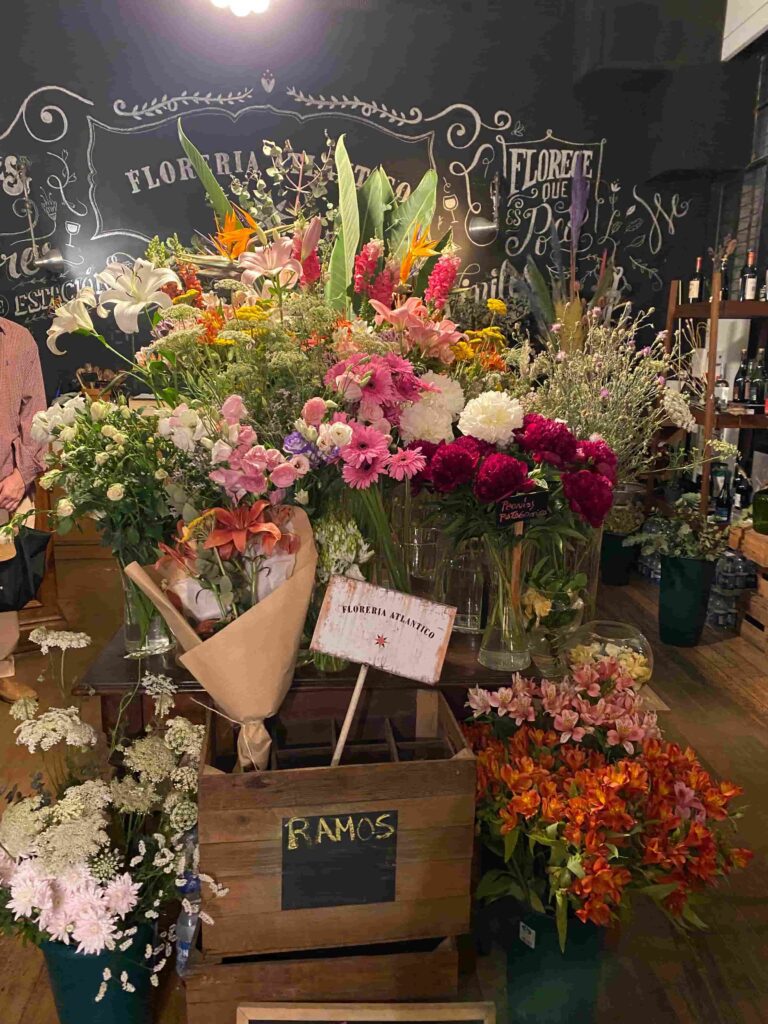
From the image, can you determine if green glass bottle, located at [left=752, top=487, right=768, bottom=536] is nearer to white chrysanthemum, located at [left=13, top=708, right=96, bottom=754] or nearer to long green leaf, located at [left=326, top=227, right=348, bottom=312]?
long green leaf, located at [left=326, top=227, right=348, bottom=312]

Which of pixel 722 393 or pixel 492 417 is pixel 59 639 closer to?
pixel 492 417

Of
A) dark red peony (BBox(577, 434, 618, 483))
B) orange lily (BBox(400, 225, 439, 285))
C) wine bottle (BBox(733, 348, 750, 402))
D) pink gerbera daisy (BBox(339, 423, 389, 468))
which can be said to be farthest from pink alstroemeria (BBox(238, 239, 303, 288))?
wine bottle (BBox(733, 348, 750, 402))

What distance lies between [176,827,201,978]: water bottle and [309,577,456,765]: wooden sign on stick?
0.35 m

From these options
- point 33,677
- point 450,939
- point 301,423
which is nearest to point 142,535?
point 301,423

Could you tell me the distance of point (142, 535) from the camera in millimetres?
1507

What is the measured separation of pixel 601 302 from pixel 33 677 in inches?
158

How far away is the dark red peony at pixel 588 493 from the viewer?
1.40 meters

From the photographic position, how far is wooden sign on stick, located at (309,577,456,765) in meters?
1.35

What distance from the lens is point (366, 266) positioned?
1.64 m

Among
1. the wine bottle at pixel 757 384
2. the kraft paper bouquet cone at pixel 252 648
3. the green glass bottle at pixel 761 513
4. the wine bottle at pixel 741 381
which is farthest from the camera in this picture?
the wine bottle at pixel 741 381

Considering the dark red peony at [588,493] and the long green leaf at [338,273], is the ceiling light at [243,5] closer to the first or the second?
the long green leaf at [338,273]

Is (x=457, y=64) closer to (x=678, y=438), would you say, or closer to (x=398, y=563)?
(x=678, y=438)

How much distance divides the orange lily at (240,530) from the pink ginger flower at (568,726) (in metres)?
0.60

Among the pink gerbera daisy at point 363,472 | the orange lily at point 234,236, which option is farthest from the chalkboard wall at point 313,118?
the pink gerbera daisy at point 363,472
